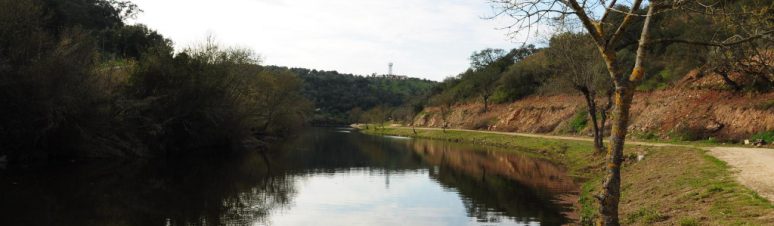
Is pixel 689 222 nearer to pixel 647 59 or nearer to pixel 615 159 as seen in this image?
pixel 615 159

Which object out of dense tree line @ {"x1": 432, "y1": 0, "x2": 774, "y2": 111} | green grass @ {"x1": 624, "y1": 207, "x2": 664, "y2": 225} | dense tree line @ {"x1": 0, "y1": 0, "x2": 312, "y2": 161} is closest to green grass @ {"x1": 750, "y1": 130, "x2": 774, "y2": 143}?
dense tree line @ {"x1": 432, "y1": 0, "x2": 774, "y2": 111}

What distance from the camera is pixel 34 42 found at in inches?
1324

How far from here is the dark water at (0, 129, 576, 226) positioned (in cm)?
2016

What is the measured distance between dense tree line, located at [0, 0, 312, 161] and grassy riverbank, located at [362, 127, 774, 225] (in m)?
31.3

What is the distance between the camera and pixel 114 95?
39.6 metres

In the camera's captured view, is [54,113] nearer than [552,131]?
Yes

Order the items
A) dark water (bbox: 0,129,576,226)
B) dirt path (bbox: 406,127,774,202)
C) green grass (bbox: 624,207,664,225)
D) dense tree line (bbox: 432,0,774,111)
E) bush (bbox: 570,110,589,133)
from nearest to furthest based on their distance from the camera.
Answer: dense tree line (bbox: 432,0,774,111) < green grass (bbox: 624,207,664,225) < dirt path (bbox: 406,127,774,202) < dark water (bbox: 0,129,576,226) < bush (bbox: 570,110,589,133)

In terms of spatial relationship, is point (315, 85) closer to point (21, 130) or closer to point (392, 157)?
point (392, 157)

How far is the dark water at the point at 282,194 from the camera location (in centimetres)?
2016

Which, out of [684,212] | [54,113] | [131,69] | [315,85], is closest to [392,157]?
[131,69]

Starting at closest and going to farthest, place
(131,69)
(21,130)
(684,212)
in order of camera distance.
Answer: (684,212), (21,130), (131,69)

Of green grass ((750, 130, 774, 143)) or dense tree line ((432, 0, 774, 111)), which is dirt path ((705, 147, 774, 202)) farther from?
green grass ((750, 130, 774, 143))

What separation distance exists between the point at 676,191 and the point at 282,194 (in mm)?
17305

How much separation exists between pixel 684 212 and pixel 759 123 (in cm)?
2763
